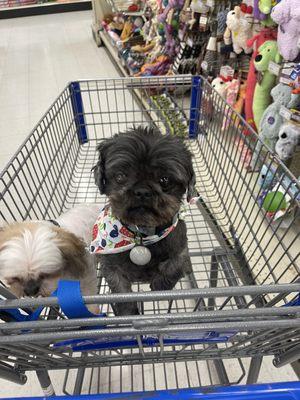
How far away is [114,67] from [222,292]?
5366 millimetres

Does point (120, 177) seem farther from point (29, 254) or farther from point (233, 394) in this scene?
point (233, 394)

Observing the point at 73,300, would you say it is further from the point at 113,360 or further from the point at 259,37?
the point at 259,37

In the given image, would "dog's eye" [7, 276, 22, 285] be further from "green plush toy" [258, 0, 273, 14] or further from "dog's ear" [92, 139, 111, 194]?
"green plush toy" [258, 0, 273, 14]

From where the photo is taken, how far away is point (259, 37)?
224cm

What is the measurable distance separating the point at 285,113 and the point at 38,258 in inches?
62.7

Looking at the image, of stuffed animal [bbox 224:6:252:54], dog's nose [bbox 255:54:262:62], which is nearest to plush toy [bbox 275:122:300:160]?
dog's nose [bbox 255:54:262:62]

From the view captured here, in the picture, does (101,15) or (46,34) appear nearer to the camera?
(101,15)

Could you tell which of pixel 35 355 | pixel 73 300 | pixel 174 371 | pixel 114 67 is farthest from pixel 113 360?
pixel 114 67

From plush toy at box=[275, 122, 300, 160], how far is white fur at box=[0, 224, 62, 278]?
145cm

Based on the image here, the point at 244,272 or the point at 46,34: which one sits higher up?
the point at 244,272

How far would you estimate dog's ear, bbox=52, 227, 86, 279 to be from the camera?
1.17 metres

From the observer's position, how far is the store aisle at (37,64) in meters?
3.80

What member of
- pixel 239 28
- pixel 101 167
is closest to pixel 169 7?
pixel 239 28

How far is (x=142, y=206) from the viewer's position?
3.30 ft
